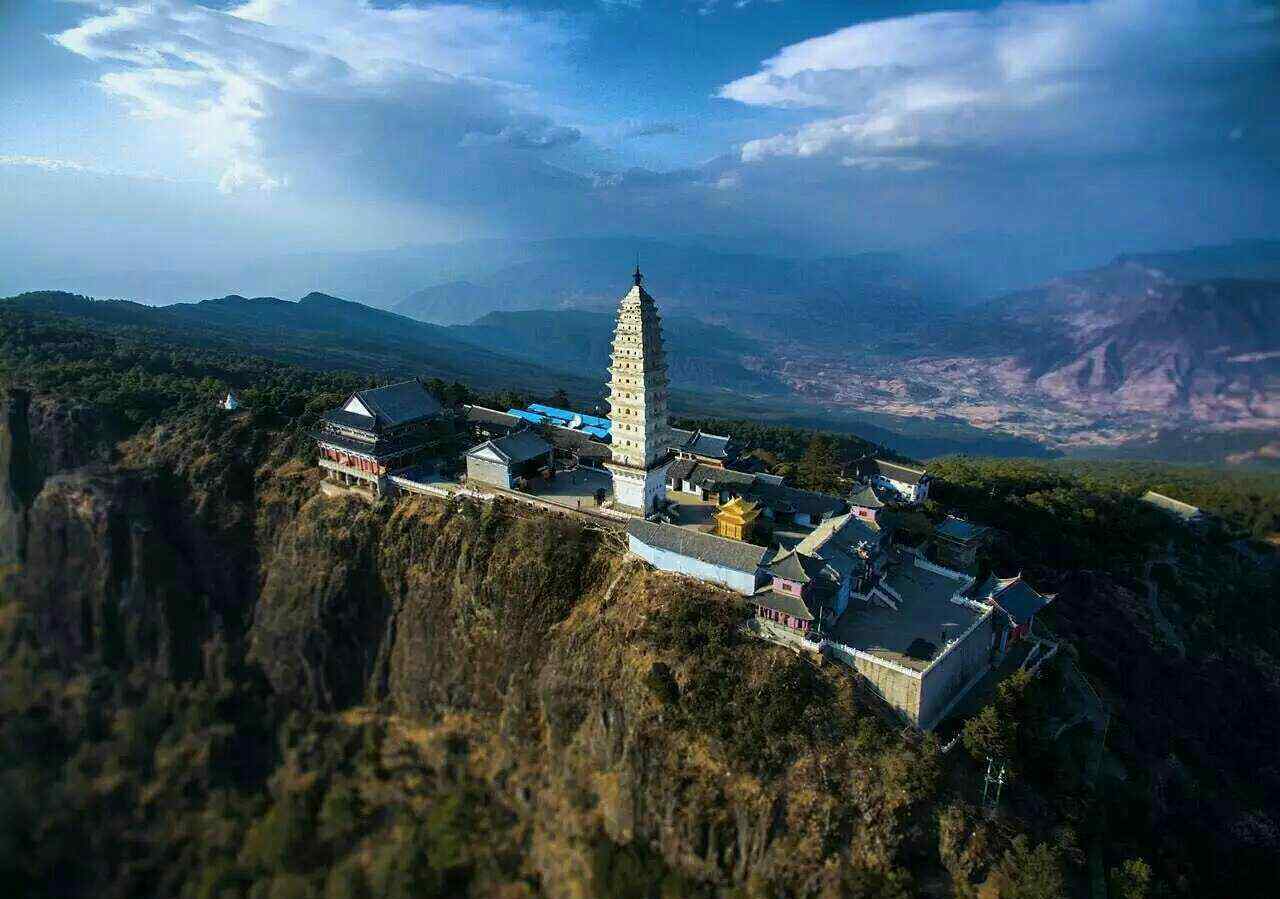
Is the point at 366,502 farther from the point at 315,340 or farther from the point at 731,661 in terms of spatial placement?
the point at 315,340

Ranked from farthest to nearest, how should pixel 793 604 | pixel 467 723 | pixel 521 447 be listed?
pixel 521 447 → pixel 793 604 → pixel 467 723

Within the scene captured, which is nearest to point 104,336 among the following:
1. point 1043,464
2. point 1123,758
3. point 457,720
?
point 457,720

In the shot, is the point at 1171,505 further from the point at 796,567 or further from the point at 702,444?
the point at 796,567

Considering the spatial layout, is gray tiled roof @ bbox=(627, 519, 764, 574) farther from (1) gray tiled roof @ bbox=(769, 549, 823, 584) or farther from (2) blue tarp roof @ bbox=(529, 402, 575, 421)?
(2) blue tarp roof @ bbox=(529, 402, 575, 421)

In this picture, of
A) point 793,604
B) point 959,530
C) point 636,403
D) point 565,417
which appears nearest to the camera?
point 793,604

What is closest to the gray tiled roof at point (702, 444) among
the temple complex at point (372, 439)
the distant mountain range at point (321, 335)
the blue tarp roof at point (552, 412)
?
the blue tarp roof at point (552, 412)

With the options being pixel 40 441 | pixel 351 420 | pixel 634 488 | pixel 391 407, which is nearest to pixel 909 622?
pixel 634 488

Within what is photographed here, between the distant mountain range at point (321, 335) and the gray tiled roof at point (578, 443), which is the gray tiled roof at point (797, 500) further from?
the distant mountain range at point (321, 335)
